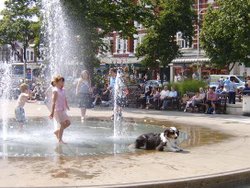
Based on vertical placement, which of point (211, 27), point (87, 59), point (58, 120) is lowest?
point (58, 120)

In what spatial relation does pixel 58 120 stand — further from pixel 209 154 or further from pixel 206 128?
pixel 206 128

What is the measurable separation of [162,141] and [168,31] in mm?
42387

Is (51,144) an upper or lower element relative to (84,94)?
lower

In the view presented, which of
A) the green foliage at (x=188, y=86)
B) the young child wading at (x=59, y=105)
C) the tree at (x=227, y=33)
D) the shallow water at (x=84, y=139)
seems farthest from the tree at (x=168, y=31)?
the young child wading at (x=59, y=105)

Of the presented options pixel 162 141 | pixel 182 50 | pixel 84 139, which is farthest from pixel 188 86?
pixel 182 50

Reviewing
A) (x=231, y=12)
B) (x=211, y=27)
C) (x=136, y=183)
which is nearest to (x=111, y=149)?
(x=136, y=183)

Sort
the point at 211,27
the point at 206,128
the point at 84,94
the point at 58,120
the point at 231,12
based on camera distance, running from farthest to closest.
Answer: the point at 211,27 → the point at 231,12 → the point at 84,94 → the point at 206,128 → the point at 58,120

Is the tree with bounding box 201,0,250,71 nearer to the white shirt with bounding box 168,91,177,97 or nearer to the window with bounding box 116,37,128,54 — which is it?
the white shirt with bounding box 168,91,177,97

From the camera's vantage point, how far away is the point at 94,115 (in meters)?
21.5

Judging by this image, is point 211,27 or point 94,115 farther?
point 211,27

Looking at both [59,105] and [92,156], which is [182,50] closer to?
[59,105]

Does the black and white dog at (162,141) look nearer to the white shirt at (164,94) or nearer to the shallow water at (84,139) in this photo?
the shallow water at (84,139)

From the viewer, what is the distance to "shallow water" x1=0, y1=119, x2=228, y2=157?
37.0ft

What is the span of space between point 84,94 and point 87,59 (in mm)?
14578
